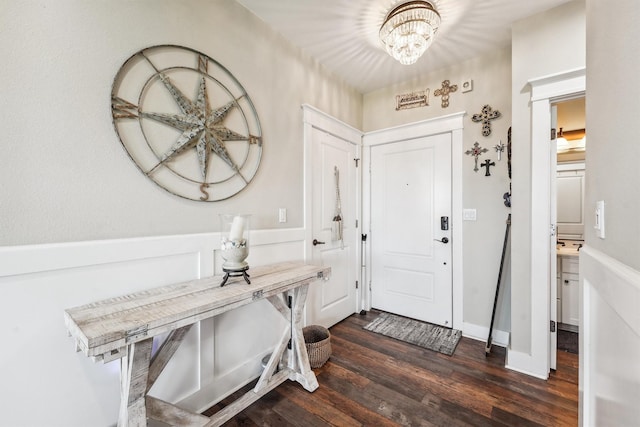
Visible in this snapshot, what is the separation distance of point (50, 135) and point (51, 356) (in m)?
0.95

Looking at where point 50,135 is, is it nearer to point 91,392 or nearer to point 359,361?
point 91,392

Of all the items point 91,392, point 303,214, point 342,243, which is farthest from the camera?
point 342,243

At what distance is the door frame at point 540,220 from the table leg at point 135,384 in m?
2.49

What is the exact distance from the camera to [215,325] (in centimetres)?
170

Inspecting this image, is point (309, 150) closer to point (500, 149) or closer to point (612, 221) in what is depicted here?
point (500, 149)

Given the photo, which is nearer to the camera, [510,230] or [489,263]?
[510,230]

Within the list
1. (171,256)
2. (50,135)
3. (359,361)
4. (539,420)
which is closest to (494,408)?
(539,420)

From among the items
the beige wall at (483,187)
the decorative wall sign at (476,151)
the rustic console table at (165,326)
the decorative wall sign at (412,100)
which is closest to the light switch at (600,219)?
the rustic console table at (165,326)

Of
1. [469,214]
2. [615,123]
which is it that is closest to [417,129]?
[469,214]

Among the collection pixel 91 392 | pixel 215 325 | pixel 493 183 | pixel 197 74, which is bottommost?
pixel 91 392

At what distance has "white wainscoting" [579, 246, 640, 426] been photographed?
595 millimetres

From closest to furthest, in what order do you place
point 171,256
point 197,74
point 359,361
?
point 171,256 < point 197,74 < point 359,361

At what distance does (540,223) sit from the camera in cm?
196

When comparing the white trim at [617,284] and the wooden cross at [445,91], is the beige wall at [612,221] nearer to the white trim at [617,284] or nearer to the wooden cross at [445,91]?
the white trim at [617,284]
